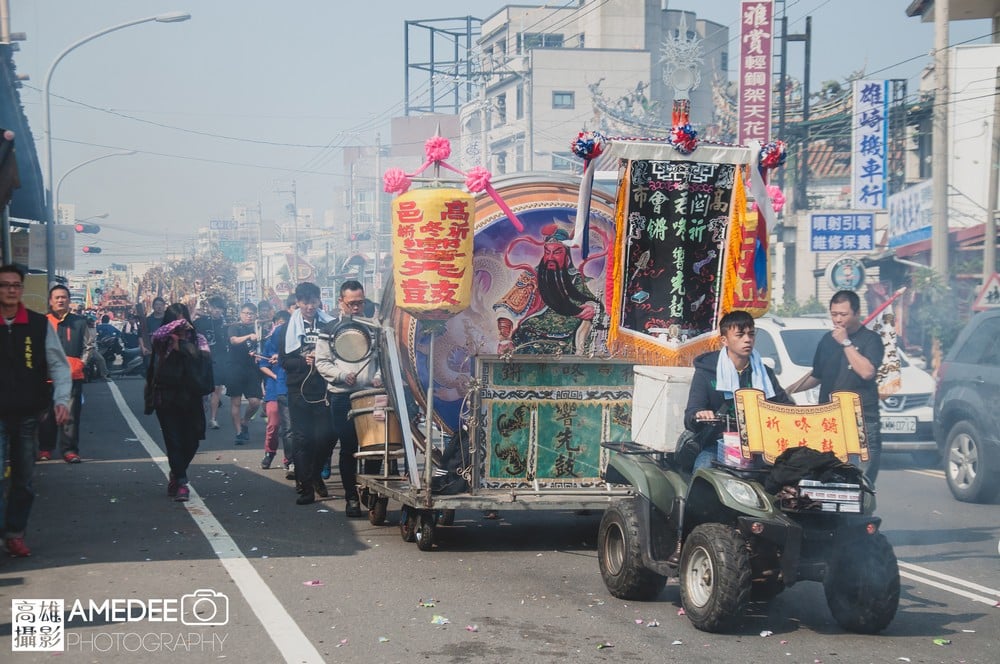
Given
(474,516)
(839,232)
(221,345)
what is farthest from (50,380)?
(839,232)

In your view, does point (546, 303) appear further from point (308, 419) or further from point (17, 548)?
point (17, 548)

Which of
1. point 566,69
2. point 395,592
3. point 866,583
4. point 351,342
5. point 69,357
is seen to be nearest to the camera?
point 866,583

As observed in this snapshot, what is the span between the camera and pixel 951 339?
23.2 metres

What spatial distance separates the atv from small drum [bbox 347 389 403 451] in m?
3.26

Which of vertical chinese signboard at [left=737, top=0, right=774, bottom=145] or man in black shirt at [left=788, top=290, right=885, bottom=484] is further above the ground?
vertical chinese signboard at [left=737, top=0, right=774, bottom=145]

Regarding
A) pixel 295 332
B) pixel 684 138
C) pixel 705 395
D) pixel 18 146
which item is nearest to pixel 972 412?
pixel 684 138

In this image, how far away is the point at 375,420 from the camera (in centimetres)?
1009

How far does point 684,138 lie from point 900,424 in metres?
6.98

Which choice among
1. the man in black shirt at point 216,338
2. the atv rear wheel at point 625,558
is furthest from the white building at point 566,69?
the atv rear wheel at point 625,558

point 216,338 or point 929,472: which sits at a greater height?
point 216,338

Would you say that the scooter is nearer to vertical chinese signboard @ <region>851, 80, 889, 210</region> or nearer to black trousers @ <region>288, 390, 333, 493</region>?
vertical chinese signboard @ <region>851, 80, 889, 210</region>

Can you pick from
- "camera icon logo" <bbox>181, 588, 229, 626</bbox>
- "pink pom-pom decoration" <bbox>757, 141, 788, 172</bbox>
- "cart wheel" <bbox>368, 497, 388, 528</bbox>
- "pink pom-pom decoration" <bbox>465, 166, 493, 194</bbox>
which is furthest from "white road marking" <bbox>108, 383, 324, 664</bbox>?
"pink pom-pom decoration" <bbox>757, 141, 788, 172</bbox>

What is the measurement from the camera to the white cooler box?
776cm

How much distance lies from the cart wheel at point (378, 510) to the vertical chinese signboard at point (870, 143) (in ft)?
62.5
